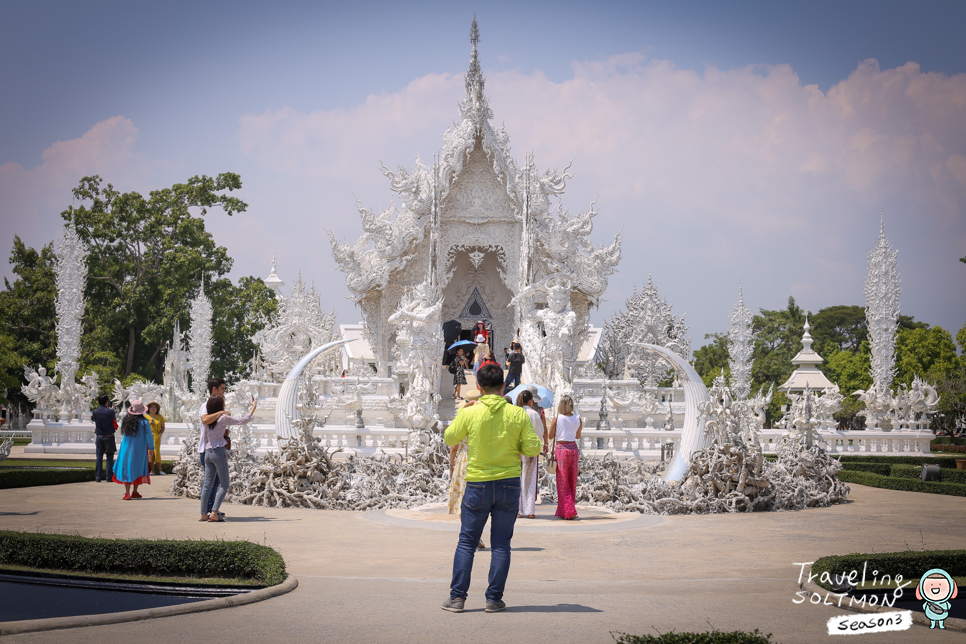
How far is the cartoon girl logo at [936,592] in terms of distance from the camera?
483 centimetres

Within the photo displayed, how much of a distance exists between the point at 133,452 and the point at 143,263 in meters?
24.8

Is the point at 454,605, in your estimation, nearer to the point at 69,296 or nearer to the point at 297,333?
the point at 297,333

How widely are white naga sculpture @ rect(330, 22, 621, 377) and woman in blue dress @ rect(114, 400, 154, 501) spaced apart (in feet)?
42.0

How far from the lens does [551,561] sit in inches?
264

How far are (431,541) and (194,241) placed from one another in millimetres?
28825

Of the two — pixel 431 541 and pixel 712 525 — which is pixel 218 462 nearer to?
pixel 431 541

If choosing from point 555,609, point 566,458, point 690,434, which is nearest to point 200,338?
point 690,434

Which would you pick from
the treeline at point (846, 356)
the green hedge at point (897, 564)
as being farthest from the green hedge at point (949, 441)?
the green hedge at point (897, 564)

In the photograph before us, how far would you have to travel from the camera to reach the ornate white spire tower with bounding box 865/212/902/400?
27.9 metres

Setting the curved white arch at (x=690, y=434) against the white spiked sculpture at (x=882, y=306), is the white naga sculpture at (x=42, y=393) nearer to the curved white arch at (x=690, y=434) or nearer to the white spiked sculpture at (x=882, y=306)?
the curved white arch at (x=690, y=434)

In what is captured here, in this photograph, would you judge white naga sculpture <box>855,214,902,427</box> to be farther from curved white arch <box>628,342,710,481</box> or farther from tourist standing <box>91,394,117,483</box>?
tourist standing <box>91,394,117,483</box>

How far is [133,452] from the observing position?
10766 millimetres

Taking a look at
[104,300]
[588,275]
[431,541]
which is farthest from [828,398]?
[104,300]

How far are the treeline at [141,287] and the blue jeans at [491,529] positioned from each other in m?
28.3
